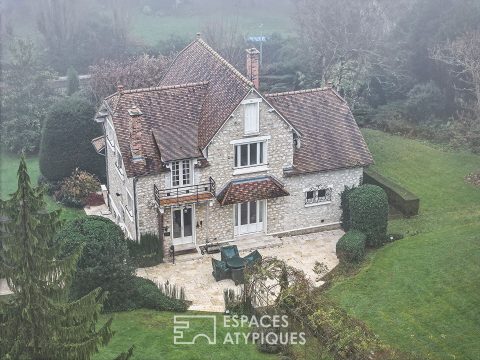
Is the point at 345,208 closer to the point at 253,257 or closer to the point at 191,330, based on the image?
the point at 253,257

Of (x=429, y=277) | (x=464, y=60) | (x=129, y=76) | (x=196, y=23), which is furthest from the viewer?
(x=196, y=23)

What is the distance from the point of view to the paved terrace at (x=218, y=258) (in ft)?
118

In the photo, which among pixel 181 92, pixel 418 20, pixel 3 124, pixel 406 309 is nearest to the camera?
pixel 406 309

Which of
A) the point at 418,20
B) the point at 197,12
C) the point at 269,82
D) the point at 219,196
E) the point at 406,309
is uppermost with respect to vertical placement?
the point at 197,12

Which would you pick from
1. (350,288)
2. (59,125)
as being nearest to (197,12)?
(59,125)

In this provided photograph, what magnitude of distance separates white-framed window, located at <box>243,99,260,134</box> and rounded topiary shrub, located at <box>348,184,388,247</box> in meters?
6.61

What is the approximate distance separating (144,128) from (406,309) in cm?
1592

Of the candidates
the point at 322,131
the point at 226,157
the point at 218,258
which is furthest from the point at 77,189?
the point at 322,131

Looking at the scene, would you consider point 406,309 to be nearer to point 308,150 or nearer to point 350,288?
point 350,288

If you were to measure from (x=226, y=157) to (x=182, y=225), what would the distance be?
14.4 feet

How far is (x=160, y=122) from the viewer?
38938 mm

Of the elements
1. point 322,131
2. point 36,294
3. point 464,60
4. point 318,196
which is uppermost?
point 464,60

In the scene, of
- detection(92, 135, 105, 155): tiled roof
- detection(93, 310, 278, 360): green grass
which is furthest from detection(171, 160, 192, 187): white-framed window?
detection(93, 310, 278, 360): green grass

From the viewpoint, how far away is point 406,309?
109 feet
